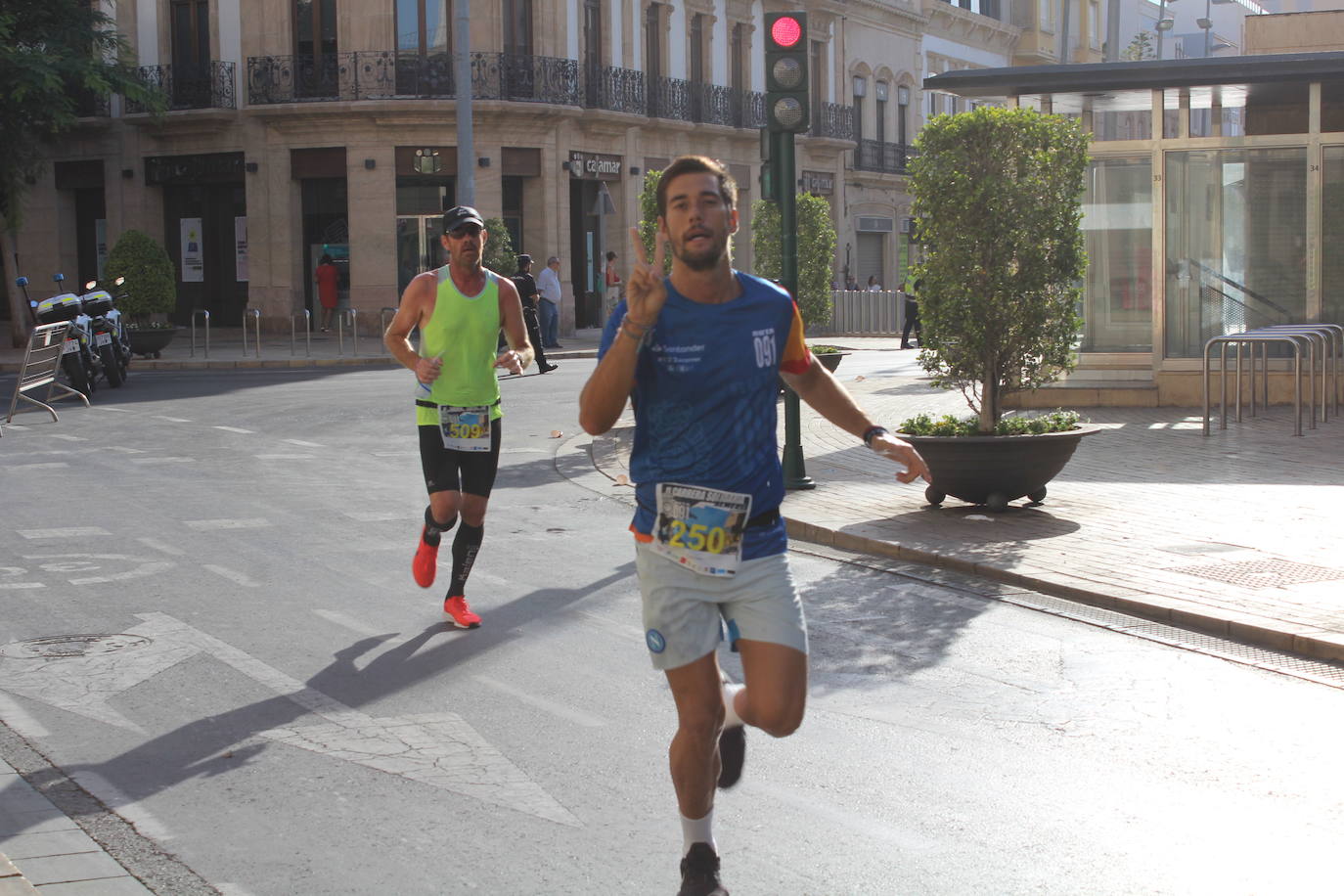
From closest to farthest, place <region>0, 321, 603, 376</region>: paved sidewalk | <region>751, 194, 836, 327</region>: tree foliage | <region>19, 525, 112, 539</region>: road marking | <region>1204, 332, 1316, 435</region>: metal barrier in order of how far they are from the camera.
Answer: <region>19, 525, 112, 539</region>: road marking < <region>1204, 332, 1316, 435</region>: metal barrier < <region>751, 194, 836, 327</region>: tree foliage < <region>0, 321, 603, 376</region>: paved sidewalk

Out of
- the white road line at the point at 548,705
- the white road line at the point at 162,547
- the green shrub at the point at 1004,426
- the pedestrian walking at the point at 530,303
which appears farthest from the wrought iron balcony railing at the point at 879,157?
the white road line at the point at 548,705

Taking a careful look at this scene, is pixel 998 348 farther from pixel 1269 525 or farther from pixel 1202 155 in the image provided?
pixel 1202 155

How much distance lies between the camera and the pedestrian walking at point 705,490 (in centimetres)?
414

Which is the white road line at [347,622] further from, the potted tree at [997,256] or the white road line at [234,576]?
the potted tree at [997,256]

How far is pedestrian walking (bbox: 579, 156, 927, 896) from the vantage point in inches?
163

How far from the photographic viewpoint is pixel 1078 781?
17.2 feet

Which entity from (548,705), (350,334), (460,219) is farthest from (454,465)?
(350,334)

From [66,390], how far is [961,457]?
549 inches

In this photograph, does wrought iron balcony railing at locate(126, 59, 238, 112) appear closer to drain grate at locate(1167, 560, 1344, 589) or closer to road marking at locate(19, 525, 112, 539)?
road marking at locate(19, 525, 112, 539)

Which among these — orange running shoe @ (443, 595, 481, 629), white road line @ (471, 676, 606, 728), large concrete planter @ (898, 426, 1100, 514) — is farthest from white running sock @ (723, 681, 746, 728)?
large concrete planter @ (898, 426, 1100, 514)

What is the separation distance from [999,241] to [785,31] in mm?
2106

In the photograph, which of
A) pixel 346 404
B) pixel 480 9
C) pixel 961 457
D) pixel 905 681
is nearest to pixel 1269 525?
pixel 961 457

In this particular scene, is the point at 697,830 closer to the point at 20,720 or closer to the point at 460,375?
the point at 20,720

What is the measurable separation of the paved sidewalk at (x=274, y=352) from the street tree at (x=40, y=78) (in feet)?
10.7
